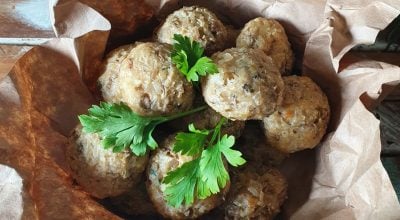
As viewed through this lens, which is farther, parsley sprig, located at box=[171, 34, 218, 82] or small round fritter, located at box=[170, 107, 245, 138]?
small round fritter, located at box=[170, 107, 245, 138]

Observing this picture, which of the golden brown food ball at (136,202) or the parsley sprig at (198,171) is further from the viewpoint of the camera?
the golden brown food ball at (136,202)

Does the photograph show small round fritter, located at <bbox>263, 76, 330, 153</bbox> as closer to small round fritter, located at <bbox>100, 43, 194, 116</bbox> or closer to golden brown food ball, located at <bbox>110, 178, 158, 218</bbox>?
small round fritter, located at <bbox>100, 43, 194, 116</bbox>

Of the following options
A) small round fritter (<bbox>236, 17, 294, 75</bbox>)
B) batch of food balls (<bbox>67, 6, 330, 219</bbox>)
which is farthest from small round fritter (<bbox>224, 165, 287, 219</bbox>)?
small round fritter (<bbox>236, 17, 294, 75</bbox>)

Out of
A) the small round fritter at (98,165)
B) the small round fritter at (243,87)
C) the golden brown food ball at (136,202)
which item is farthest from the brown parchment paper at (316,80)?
the small round fritter at (243,87)

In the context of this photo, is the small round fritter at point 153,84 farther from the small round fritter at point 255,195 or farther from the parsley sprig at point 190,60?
the small round fritter at point 255,195

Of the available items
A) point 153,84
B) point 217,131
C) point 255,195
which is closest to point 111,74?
point 153,84

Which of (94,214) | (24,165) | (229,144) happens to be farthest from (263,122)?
(24,165)
